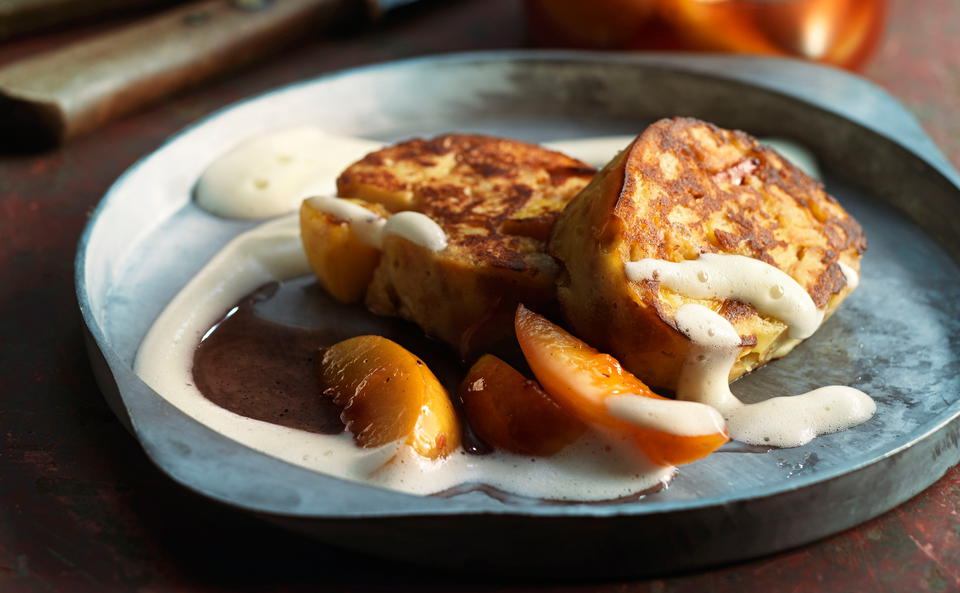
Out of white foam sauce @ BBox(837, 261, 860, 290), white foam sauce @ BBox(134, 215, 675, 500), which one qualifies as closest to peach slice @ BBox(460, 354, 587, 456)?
white foam sauce @ BBox(134, 215, 675, 500)

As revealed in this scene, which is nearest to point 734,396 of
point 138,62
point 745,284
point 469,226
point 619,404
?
point 745,284

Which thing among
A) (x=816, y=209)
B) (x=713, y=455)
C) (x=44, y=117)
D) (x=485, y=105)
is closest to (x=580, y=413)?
(x=713, y=455)

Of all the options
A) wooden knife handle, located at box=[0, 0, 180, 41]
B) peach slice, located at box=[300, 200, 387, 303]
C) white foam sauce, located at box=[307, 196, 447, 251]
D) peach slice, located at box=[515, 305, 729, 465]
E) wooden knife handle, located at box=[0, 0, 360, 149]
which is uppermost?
peach slice, located at box=[515, 305, 729, 465]

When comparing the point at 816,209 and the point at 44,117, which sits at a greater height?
the point at 816,209

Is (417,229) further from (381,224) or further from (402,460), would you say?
(402,460)

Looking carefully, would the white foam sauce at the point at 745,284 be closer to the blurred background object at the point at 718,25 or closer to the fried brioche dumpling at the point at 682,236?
the fried brioche dumpling at the point at 682,236

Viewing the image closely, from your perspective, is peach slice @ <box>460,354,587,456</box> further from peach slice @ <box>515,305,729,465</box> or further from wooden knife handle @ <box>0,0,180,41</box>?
wooden knife handle @ <box>0,0,180,41</box>

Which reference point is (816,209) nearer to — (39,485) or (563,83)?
(563,83)
